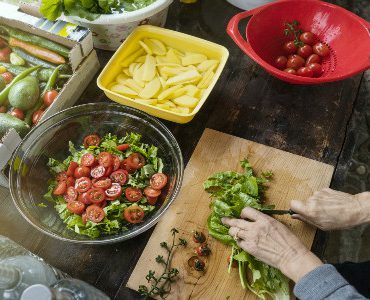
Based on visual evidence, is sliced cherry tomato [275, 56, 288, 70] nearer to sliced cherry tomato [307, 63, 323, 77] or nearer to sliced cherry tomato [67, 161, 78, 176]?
sliced cherry tomato [307, 63, 323, 77]

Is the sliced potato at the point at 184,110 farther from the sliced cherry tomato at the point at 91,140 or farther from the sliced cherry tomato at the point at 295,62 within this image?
the sliced cherry tomato at the point at 295,62

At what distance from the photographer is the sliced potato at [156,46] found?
171 centimetres

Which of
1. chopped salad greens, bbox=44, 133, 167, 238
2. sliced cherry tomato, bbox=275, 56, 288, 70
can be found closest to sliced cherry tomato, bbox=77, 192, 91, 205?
chopped salad greens, bbox=44, 133, 167, 238

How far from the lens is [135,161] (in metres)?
1.43

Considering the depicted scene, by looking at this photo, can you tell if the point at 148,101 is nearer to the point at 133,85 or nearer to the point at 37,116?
the point at 133,85

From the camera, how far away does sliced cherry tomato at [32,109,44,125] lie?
58.7 inches

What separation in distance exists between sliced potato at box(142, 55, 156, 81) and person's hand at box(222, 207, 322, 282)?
0.67 m

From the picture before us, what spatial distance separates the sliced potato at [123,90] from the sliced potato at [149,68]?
8 centimetres

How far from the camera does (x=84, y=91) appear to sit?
5.70 feet

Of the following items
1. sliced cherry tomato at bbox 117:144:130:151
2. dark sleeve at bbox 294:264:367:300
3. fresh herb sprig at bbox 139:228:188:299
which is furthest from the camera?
sliced cherry tomato at bbox 117:144:130:151

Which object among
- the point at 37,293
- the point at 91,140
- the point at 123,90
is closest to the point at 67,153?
the point at 91,140

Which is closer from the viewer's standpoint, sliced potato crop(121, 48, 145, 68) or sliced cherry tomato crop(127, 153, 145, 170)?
sliced cherry tomato crop(127, 153, 145, 170)

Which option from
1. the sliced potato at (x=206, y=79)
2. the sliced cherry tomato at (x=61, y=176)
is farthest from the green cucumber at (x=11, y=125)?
the sliced potato at (x=206, y=79)

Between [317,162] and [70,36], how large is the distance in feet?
3.61
